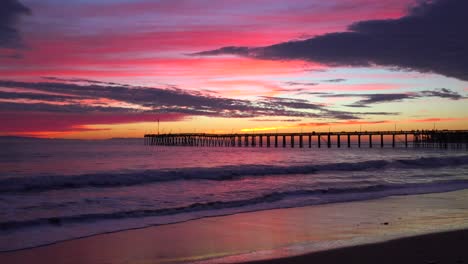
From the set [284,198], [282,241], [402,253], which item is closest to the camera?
[402,253]

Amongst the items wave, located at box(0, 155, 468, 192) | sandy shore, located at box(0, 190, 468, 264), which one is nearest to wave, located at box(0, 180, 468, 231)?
sandy shore, located at box(0, 190, 468, 264)

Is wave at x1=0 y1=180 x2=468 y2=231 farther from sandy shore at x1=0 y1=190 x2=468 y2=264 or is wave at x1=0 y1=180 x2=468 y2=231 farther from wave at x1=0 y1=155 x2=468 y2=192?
wave at x1=0 y1=155 x2=468 y2=192

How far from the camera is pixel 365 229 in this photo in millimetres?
8430

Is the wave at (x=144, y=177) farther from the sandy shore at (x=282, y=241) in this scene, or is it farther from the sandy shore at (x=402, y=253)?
the sandy shore at (x=402, y=253)

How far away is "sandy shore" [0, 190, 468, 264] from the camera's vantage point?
627 cm

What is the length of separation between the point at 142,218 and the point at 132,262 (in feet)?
12.9

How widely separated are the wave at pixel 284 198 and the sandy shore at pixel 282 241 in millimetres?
1371

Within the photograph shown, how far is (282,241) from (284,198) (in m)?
6.17

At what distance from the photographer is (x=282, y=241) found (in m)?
7.46

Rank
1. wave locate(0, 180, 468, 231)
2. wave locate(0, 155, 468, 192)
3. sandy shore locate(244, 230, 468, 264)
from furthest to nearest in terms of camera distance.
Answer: wave locate(0, 155, 468, 192) < wave locate(0, 180, 468, 231) < sandy shore locate(244, 230, 468, 264)

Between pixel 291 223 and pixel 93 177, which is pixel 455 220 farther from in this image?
pixel 93 177

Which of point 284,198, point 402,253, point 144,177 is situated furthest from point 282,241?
point 144,177

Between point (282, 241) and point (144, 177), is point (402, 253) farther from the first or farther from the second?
point (144, 177)

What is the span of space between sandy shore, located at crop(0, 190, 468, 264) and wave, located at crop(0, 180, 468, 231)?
1.37 m
